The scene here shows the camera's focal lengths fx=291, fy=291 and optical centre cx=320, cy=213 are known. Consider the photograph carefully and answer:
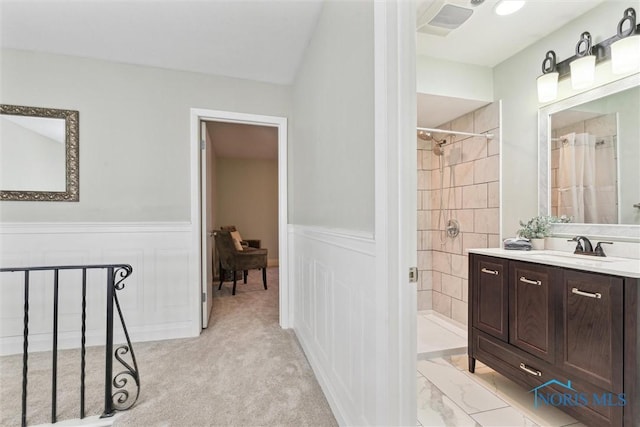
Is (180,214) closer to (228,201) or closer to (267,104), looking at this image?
(267,104)

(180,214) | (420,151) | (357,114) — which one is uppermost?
(420,151)

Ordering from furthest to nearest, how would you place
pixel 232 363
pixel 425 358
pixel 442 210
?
pixel 442 210
pixel 425 358
pixel 232 363

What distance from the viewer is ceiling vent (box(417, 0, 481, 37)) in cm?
170

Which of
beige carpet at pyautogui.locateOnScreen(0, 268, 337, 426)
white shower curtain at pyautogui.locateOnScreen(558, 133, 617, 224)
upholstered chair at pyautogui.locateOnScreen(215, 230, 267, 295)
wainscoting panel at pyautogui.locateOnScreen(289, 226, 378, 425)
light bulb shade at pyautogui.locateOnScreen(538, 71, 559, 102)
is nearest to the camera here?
wainscoting panel at pyautogui.locateOnScreen(289, 226, 378, 425)

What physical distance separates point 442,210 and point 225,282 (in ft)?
11.5

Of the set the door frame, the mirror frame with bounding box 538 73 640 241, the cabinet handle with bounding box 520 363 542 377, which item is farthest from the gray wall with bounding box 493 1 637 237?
the door frame

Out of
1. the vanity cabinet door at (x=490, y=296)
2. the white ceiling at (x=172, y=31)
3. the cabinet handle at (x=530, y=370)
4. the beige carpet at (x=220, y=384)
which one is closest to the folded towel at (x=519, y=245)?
the vanity cabinet door at (x=490, y=296)

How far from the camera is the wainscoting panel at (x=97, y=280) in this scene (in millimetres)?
2352

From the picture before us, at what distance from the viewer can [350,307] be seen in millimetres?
1410

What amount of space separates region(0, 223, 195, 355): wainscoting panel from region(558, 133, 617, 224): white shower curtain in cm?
299

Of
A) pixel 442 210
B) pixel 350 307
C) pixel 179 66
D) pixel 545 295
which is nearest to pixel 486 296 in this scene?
pixel 545 295

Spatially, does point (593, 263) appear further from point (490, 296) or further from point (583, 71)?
point (583, 71)

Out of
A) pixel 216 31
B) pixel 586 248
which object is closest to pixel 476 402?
pixel 586 248

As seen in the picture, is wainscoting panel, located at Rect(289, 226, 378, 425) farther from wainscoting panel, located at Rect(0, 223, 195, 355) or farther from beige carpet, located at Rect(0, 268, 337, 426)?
wainscoting panel, located at Rect(0, 223, 195, 355)
